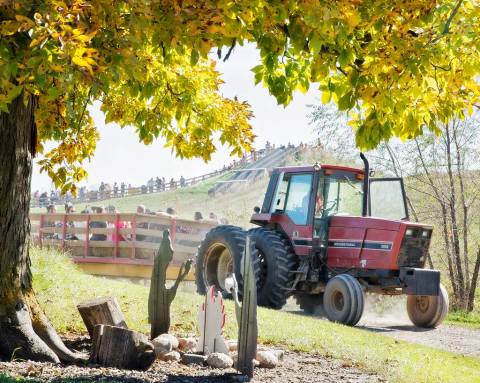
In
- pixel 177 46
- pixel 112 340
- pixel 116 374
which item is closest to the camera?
pixel 177 46

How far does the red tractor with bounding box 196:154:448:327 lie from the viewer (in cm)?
1387

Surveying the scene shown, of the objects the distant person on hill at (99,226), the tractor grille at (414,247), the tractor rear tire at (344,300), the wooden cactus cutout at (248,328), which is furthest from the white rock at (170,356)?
the distant person on hill at (99,226)

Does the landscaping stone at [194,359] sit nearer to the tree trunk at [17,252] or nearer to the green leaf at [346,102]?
the tree trunk at [17,252]

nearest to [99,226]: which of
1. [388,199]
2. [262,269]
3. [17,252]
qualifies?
[262,269]

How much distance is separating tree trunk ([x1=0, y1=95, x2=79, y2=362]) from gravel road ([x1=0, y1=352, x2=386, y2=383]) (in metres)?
0.32

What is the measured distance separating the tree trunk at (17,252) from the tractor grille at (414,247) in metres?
7.40

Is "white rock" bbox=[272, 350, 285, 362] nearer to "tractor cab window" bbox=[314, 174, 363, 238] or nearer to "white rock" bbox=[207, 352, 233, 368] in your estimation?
"white rock" bbox=[207, 352, 233, 368]

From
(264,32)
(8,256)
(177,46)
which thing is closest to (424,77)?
(264,32)

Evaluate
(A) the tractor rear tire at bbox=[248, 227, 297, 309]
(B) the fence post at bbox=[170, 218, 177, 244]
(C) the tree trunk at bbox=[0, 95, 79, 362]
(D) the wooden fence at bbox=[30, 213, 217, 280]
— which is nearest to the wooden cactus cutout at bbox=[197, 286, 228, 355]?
(C) the tree trunk at bbox=[0, 95, 79, 362]

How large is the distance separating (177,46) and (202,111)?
436 cm

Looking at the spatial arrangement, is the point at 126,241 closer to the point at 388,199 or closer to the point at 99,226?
the point at 99,226

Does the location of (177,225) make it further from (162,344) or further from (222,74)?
(162,344)

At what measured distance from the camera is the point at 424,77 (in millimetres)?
7723

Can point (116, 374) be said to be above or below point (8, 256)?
below
